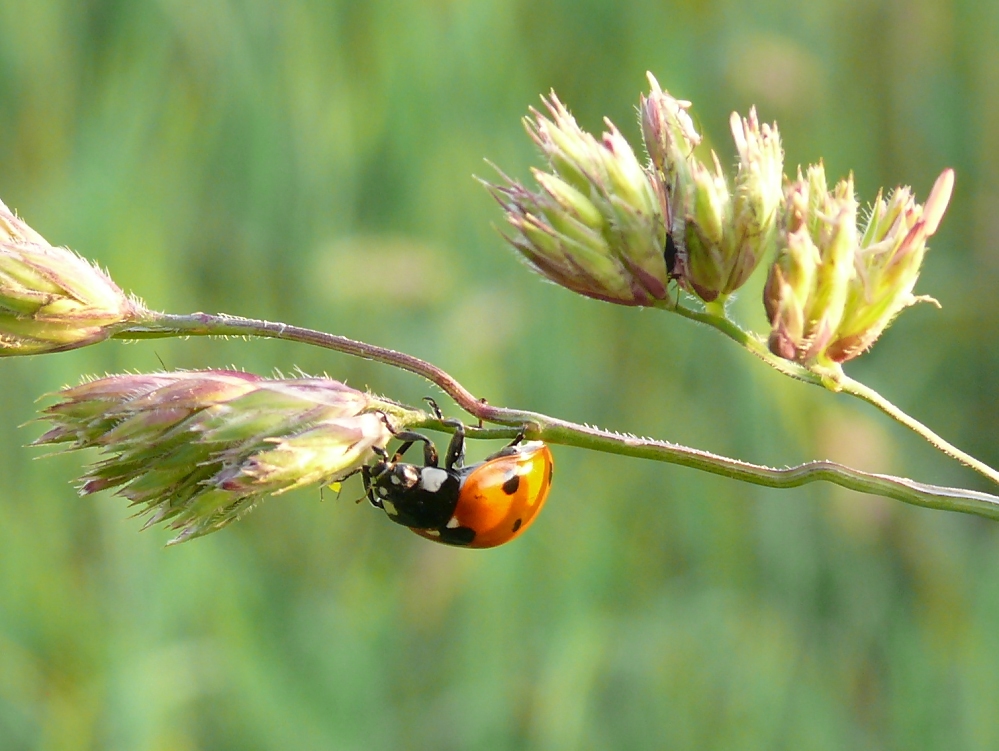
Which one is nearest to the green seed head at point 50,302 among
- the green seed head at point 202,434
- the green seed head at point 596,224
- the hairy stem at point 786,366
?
the green seed head at point 202,434

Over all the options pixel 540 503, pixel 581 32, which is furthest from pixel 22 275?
pixel 581 32

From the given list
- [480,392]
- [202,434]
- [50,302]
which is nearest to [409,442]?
[202,434]

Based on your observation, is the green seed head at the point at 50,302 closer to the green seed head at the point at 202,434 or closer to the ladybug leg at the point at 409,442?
the green seed head at the point at 202,434

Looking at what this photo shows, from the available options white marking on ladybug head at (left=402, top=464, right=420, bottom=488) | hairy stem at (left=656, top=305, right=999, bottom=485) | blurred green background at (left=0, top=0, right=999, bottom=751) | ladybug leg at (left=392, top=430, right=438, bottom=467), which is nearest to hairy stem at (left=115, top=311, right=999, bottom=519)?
hairy stem at (left=656, top=305, right=999, bottom=485)

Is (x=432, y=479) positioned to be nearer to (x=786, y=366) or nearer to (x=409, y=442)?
(x=409, y=442)

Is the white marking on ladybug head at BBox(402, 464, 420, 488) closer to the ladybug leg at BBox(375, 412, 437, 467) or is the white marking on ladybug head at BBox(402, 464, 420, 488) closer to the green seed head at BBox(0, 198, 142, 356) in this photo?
the ladybug leg at BBox(375, 412, 437, 467)

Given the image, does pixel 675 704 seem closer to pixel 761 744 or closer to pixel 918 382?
pixel 761 744
